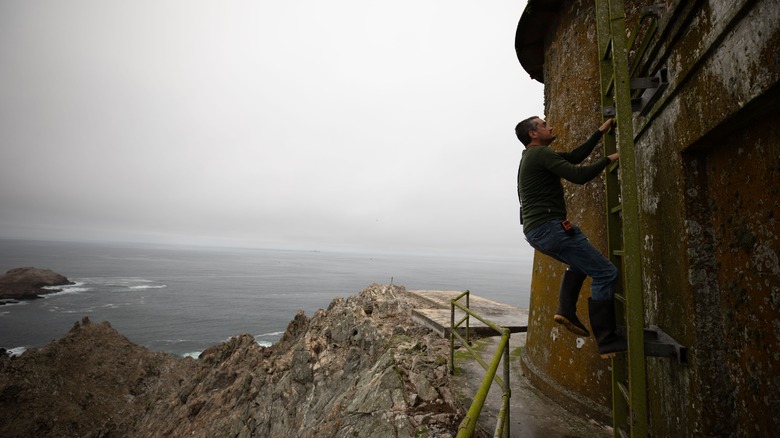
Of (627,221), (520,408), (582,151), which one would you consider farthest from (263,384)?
(627,221)

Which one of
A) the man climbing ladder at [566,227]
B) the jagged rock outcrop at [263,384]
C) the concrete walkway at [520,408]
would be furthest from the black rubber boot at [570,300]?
the jagged rock outcrop at [263,384]

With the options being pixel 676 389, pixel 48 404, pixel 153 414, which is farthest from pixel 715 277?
pixel 48 404

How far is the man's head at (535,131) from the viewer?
11.0 ft

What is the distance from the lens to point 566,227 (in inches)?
112

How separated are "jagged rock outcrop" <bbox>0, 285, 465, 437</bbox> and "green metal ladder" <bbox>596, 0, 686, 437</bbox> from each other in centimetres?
296

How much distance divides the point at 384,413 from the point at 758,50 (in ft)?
18.9

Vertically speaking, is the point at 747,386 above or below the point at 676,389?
above

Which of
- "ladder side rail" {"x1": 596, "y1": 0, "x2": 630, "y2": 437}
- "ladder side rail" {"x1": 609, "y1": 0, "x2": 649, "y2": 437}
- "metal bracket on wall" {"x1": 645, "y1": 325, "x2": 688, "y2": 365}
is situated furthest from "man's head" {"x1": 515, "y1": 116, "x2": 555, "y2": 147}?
"metal bracket on wall" {"x1": 645, "y1": 325, "x2": 688, "y2": 365}

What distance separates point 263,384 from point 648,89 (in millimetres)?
16656

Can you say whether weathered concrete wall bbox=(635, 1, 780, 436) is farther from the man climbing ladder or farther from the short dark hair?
the short dark hair

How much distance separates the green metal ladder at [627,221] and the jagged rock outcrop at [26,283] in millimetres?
116844

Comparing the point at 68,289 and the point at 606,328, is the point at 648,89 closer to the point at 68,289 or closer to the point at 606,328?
the point at 606,328

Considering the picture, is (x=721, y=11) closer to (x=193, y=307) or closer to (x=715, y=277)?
(x=715, y=277)

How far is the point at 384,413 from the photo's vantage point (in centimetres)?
537
